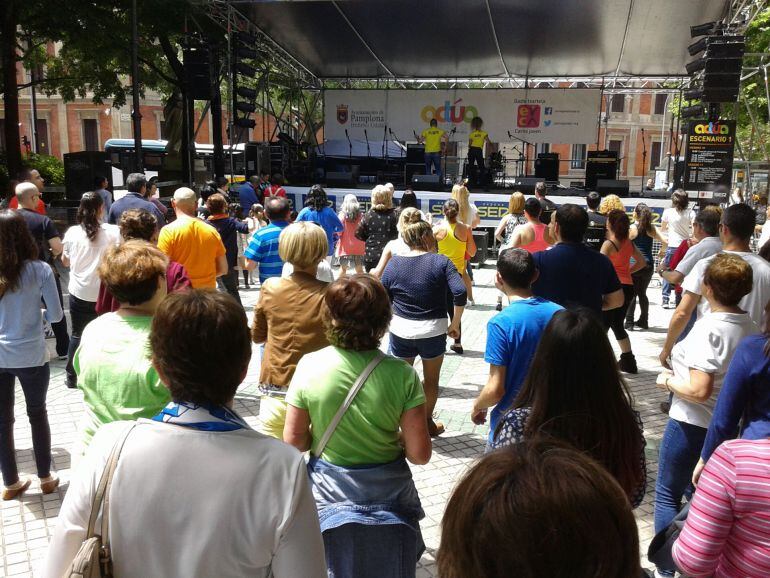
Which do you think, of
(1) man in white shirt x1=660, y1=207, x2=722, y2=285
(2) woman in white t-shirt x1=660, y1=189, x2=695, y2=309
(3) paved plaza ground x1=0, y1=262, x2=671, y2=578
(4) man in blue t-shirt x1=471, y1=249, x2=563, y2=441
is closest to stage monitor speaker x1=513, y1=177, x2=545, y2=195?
(2) woman in white t-shirt x1=660, y1=189, x2=695, y2=309

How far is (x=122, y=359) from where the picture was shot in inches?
98.0

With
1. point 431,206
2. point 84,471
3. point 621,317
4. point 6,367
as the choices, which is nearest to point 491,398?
point 84,471

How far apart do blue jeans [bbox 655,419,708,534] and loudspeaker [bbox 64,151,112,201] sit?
1320cm

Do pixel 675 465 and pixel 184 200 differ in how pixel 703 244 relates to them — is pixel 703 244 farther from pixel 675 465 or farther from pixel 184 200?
pixel 184 200

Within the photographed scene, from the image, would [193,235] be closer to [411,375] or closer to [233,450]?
[411,375]

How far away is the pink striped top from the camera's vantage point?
68.4 inches

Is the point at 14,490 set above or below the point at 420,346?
below

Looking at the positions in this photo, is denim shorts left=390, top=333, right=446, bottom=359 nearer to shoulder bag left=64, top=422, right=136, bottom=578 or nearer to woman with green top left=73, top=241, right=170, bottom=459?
woman with green top left=73, top=241, right=170, bottom=459

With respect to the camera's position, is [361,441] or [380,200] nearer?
[361,441]

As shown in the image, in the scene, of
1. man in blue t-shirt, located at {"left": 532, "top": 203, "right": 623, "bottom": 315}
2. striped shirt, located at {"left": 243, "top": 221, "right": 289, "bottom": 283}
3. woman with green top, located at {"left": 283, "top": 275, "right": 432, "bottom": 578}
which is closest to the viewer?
woman with green top, located at {"left": 283, "top": 275, "right": 432, "bottom": 578}

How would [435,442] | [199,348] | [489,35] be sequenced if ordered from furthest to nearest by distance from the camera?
[489,35] → [435,442] → [199,348]

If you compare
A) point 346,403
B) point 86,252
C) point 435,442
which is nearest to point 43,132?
point 86,252

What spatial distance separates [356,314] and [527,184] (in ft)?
56.6

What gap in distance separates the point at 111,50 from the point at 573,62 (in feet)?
42.9
